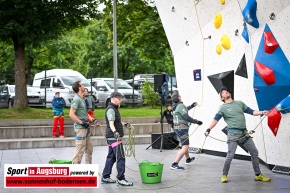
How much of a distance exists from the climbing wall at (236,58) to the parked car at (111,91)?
11.7 m

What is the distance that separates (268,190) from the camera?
8.87 metres

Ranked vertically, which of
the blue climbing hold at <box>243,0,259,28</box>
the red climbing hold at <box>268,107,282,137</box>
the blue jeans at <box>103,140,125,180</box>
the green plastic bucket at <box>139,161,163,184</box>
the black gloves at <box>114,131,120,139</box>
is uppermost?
the blue climbing hold at <box>243,0,259,28</box>

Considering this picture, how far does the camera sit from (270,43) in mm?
10234

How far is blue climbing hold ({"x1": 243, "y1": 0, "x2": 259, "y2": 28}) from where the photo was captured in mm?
10352

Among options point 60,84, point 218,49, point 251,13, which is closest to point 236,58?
point 218,49

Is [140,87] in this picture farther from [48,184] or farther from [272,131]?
[48,184]

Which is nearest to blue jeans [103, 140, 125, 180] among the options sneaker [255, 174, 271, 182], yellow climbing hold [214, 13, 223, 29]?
sneaker [255, 174, 271, 182]

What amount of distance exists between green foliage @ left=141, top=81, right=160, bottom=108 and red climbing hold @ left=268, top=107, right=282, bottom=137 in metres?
15.9

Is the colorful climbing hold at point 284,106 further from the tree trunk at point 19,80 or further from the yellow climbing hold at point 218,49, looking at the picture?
the tree trunk at point 19,80

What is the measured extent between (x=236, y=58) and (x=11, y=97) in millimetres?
17096

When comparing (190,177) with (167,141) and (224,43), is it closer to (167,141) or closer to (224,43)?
(224,43)

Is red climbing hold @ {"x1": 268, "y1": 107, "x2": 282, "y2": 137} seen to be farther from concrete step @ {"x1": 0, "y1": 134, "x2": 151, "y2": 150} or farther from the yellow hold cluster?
concrete step @ {"x1": 0, "y1": 134, "x2": 151, "y2": 150}

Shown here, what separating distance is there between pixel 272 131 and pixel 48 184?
17.1ft

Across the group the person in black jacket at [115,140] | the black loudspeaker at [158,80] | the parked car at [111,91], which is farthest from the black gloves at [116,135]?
the parked car at [111,91]
